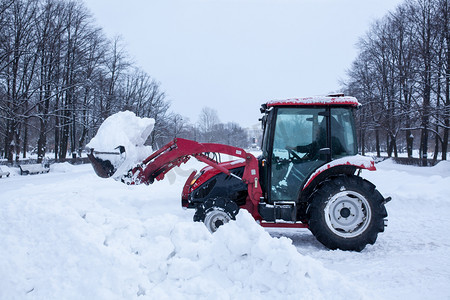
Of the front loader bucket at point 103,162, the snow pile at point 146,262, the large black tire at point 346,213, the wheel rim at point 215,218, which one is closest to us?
the snow pile at point 146,262

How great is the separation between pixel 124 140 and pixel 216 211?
1.90 m

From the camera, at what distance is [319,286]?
2727mm

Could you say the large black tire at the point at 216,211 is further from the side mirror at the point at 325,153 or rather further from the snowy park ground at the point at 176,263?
the side mirror at the point at 325,153

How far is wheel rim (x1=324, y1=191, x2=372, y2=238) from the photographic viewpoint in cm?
446

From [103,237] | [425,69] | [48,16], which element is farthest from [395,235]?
[48,16]

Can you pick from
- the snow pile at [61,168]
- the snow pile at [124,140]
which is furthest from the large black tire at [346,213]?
the snow pile at [61,168]

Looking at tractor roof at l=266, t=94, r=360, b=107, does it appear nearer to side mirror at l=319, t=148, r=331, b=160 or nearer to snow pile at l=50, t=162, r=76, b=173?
side mirror at l=319, t=148, r=331, b=160

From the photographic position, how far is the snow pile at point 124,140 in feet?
16.6

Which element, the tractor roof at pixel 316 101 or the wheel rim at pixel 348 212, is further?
the tractor roof at pixel 316 101

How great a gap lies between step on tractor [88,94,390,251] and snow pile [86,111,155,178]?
0.47 feet

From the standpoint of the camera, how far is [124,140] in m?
5.18

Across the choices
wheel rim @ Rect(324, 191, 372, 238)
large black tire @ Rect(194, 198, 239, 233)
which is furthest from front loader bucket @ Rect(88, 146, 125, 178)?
wheel rim @ Rect(324, 191, 372, 238)

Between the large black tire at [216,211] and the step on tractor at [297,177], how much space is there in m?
0.01

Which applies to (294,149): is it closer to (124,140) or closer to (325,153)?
(325,153)
